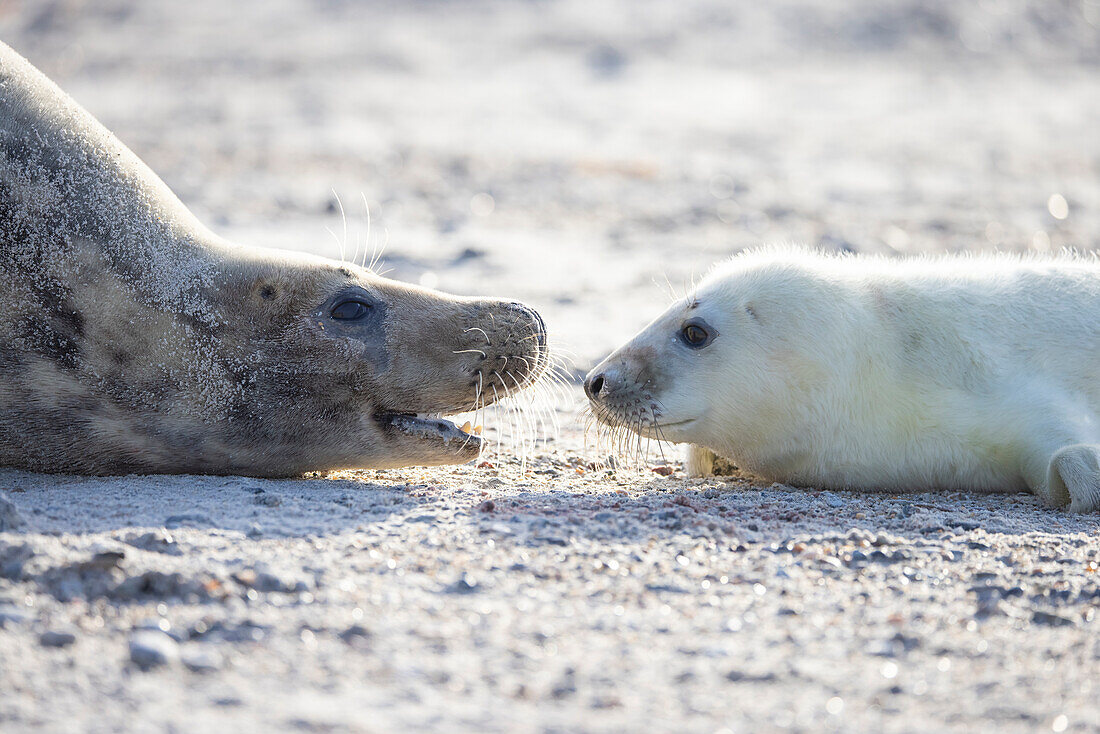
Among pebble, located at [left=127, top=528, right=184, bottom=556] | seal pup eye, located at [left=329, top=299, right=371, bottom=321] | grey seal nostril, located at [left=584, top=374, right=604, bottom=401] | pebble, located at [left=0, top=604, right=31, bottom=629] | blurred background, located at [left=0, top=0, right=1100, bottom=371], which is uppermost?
blurred background, located at [left=0, top=0, right=1100, bottom=371]

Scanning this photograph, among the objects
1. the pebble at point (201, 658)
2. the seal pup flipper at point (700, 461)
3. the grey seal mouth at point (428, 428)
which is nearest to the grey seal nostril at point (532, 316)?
the grey seal mouth at point (428, 428)

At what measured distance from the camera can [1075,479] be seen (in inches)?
161

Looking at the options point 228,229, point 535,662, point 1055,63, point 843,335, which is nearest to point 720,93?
point 1055,63

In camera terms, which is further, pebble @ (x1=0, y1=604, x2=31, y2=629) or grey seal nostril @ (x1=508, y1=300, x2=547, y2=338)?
grey seal nostril @ (x1=508, y1=300, x2=547, y2=338)

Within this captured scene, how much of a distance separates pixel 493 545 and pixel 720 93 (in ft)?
44.9

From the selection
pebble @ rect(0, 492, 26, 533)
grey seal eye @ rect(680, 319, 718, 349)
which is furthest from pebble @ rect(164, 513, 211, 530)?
grey seal eye @ rect(680, 319, 718, 349)

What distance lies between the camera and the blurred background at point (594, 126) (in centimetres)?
908

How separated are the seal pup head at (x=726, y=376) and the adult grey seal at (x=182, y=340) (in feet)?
1.25

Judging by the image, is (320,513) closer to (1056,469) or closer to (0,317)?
(0,317)

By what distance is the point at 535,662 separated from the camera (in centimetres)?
273

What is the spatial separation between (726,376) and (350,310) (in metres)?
1.25

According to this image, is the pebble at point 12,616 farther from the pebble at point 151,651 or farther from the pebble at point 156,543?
the pebble at point 156,543

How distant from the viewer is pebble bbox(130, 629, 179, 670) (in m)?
2.61

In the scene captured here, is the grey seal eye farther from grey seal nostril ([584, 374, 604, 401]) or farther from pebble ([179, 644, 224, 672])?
pebble ([179, 644, 224, 672])
